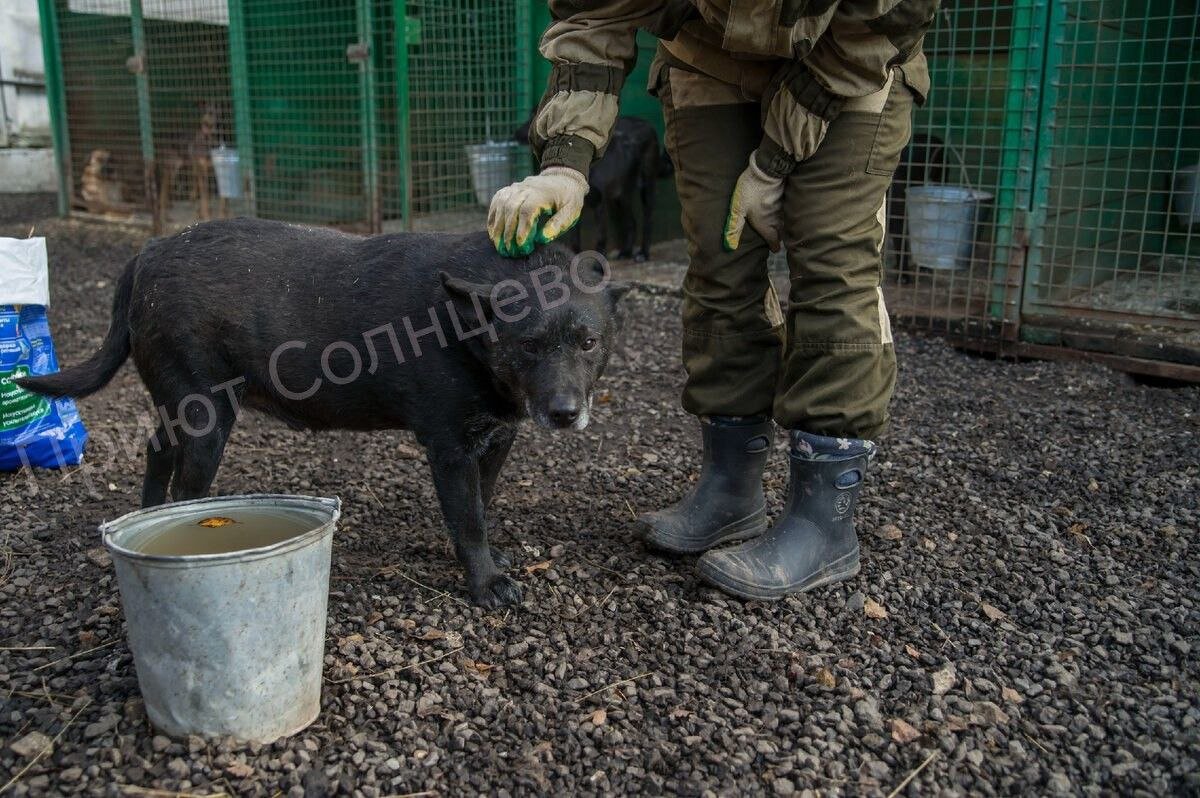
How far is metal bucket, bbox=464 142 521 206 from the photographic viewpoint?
7102 mm

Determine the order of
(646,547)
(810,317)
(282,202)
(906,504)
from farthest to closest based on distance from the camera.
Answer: (282,202) < (906,504) < (646,547) < (810,317)

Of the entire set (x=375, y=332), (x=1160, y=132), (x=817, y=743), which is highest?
(x=1160, y=132)

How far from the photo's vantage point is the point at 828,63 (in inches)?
86.6

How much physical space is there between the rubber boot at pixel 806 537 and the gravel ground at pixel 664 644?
56 millimetres

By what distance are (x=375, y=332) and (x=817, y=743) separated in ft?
4.45

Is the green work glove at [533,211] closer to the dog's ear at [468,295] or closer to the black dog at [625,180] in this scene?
the dog's ear at [468,295]

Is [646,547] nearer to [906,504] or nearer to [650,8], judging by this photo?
[906,504]

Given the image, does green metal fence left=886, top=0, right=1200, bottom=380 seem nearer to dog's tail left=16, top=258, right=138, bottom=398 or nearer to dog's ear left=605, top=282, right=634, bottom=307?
dog's ear left=605, top=282, right=634, bottom=307

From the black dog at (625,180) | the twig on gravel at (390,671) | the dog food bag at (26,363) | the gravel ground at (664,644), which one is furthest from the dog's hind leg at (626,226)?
the twig on gravel at (390,671)

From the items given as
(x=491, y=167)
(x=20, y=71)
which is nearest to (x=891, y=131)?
(x=491, y=167)

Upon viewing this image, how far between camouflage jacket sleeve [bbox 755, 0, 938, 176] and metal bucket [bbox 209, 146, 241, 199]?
6.74m

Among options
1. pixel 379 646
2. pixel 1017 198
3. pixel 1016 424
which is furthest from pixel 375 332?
pixel 1017 198

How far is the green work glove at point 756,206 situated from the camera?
2.39 m

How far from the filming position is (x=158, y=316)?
2477 mm
